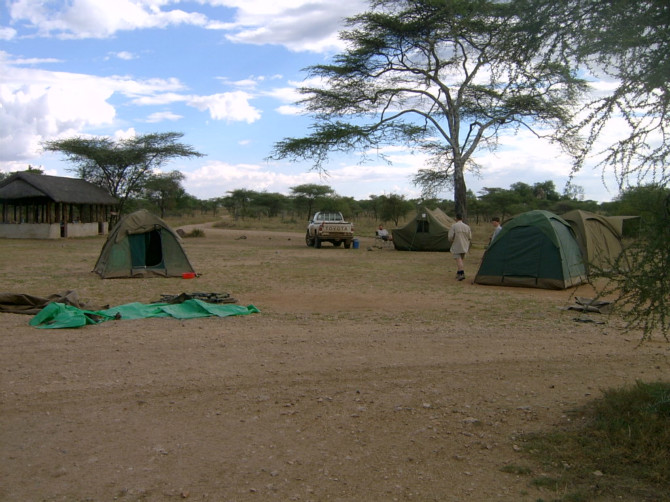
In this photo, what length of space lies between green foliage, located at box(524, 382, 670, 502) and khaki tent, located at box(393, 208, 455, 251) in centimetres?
1930

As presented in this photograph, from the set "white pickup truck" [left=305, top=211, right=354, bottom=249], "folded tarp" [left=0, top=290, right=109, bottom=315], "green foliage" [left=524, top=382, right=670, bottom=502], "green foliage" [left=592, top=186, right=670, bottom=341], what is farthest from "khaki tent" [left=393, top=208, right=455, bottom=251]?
"green foliage" [left=592, top=186, right=670, bottom=341]

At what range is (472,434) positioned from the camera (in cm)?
440

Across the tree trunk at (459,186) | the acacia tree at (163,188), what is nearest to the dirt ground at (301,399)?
the tree trunk at (459,186)

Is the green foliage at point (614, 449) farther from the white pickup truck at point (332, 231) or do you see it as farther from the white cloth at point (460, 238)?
the white pickup truck at point (332, 231)

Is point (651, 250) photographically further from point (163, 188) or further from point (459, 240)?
→ point (163, 188)

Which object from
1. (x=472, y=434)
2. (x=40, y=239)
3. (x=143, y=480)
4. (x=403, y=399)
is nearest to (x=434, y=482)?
(x=472, y=434)

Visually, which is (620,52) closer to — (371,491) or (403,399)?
(403,399)

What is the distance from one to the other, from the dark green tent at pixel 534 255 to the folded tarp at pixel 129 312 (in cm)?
606

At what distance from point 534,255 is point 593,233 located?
12.6 feet

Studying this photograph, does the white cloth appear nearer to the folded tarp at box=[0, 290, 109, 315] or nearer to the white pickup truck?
the folded tarp at box=[0, 290, 109, 315]

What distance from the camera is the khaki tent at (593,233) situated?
14883 mm

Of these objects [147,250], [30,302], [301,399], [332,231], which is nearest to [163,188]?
[332,231]

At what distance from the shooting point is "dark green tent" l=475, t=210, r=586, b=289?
39.9ft

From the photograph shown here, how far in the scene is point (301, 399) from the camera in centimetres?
509
